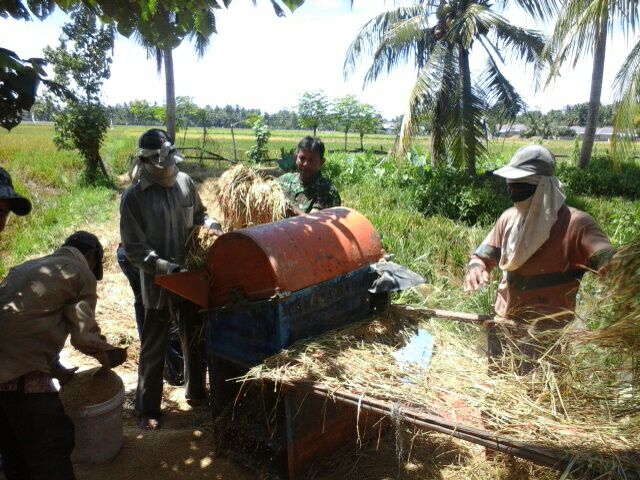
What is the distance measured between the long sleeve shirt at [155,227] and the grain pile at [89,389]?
1.73 ft

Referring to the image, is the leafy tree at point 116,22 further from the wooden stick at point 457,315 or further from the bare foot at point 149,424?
the bare foot at point 149,424

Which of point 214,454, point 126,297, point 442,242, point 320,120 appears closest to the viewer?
point 214,454

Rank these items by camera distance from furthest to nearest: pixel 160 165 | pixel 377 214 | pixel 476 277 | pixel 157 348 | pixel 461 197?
pixel 461 197 → pixel 377 214 → pixel 157 348 → pixel 160 165 → pixel 476 277

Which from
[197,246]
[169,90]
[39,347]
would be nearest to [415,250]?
[197,246]

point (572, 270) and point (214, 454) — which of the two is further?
point (214, 454)

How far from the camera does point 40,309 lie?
2475 mm

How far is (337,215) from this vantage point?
3.35m

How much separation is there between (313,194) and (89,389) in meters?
2.12

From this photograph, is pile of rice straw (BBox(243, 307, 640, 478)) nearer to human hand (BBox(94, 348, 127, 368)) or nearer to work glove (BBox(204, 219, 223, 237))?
human hand (BBox(94, 348, 127, 368))

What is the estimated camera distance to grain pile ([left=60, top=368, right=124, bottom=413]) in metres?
3.12

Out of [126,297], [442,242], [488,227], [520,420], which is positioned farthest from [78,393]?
[488,227]

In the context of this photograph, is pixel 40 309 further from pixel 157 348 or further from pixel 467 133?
pixel 467 133

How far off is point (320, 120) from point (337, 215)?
37.0 meters

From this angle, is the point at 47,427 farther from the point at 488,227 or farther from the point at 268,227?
the point at 488,227
